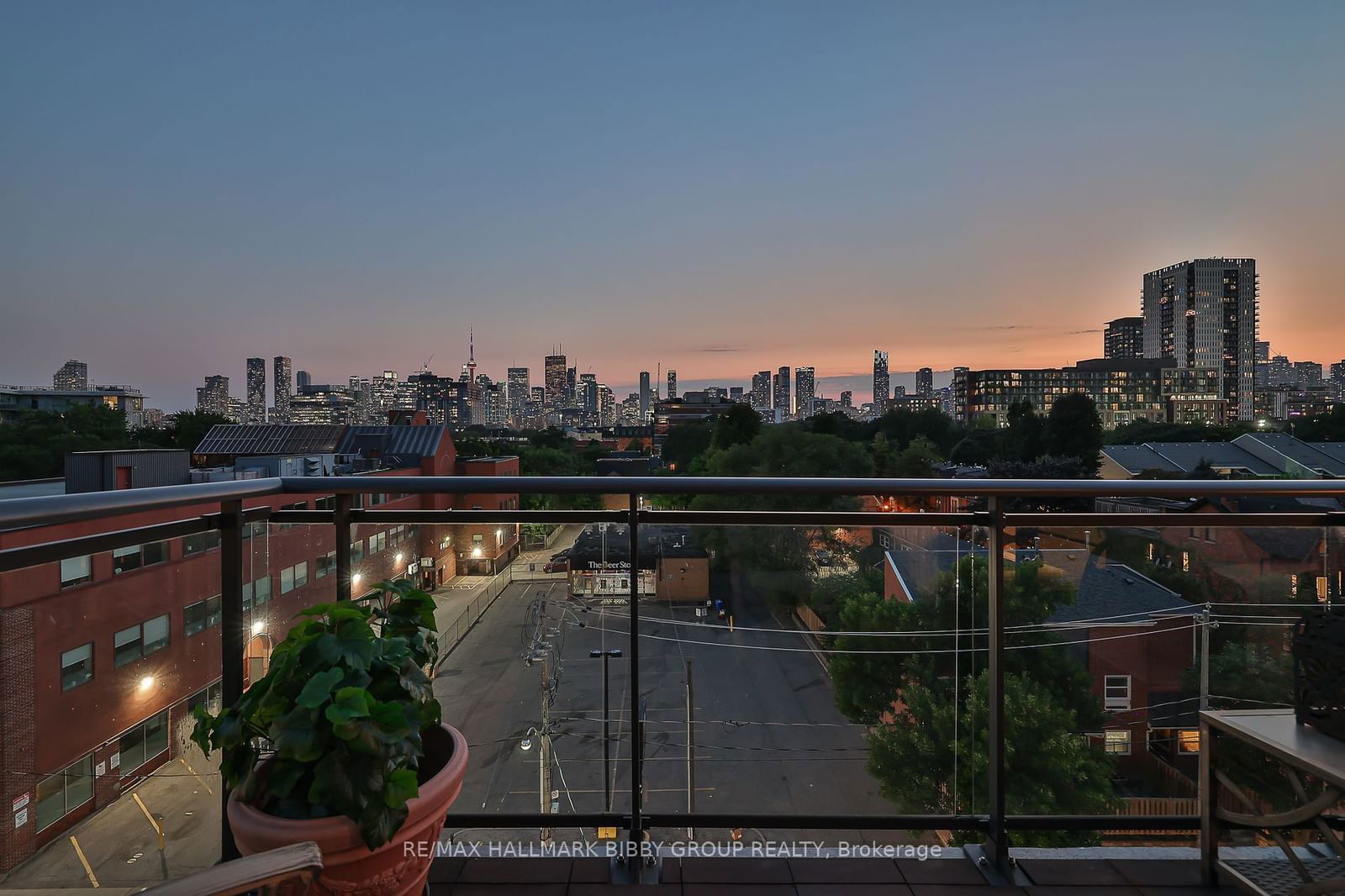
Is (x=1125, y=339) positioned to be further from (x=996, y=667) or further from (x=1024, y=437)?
(x=996, y=667)

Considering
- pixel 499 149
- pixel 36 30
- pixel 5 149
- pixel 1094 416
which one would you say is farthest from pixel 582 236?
pixel 1094 416

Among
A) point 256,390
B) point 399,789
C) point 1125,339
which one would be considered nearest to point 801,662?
point 399,789

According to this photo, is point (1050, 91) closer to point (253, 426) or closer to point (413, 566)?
point (413, 566)

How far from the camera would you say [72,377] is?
60562 mm

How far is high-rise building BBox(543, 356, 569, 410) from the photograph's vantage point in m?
146

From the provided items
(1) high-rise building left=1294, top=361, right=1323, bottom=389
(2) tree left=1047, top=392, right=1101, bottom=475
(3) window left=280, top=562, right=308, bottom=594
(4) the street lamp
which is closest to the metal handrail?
(3) window left=280, top=562, right=308, bottom=594

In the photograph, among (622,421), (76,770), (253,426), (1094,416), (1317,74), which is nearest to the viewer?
(76,770)

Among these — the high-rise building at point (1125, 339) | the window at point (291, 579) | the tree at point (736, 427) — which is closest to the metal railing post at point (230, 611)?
the window at point (291, 579)

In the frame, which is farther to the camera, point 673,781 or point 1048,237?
point 1048,237

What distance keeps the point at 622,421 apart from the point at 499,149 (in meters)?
131

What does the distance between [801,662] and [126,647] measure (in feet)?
6.02

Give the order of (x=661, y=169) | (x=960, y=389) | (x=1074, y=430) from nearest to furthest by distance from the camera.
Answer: (x=661, y=169)
(x=1074, y=430)
(x=960, y=389)

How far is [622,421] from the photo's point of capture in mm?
156000

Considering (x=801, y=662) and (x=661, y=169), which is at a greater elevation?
(x=661, y=169)
